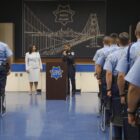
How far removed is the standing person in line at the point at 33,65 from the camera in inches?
519

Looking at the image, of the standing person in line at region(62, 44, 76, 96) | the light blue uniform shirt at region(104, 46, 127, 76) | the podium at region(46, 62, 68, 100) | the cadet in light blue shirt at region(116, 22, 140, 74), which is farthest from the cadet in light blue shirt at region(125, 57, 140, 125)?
the standing person in line at region(62, 44, 76, 96)

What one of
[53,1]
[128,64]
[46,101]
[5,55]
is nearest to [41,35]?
[53,1]

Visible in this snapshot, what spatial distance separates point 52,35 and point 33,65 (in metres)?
2.34

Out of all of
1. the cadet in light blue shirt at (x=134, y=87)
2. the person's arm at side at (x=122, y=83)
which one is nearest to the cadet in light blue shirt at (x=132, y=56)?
the person's arm at side at (x=122, y=83)

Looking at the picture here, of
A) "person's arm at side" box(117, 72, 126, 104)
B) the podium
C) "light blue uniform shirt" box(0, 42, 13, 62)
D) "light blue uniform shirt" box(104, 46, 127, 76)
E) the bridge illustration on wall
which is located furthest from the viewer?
the bridge illustration on wall

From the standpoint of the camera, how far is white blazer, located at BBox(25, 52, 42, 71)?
13164 millimetres

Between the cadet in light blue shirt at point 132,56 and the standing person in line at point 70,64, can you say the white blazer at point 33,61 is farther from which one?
the cadet in light blue shirt at point 132,56

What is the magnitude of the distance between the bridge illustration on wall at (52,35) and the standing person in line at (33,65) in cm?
197

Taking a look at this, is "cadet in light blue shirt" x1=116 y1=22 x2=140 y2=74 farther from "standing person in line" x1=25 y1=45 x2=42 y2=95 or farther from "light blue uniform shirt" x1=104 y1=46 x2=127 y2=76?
"standing person in line" x1=25 y1=45 x2=42 y2=95

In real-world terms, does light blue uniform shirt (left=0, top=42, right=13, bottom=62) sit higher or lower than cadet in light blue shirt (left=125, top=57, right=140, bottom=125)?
higher

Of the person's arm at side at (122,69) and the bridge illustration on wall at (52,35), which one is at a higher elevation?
the bridge illustration on wall at (52,35)

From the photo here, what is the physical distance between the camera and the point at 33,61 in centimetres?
1323

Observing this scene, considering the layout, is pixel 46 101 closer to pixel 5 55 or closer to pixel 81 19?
pixel 5 55

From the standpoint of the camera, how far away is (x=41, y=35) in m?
15.3
